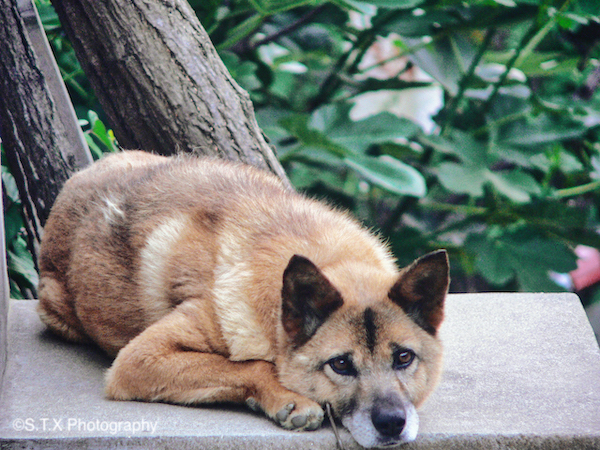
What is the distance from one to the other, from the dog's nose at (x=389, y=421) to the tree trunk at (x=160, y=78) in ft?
6.66

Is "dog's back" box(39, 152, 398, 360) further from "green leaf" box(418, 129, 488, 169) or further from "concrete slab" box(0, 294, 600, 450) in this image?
"green leaf" box(418, 129, 488, 169)

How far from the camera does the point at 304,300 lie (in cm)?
233

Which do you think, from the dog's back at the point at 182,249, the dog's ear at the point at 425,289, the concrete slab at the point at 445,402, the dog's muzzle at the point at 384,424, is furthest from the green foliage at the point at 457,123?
the dog's muzzle at the point at 384,424

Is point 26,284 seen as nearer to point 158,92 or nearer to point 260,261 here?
point 158,92

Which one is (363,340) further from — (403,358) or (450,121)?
(450,121)

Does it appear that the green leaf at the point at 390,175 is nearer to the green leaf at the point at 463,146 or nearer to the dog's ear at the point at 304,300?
the green leaf at the point at 463,146

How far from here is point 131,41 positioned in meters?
3.56

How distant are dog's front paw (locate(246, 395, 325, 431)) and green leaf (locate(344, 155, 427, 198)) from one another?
2.02m

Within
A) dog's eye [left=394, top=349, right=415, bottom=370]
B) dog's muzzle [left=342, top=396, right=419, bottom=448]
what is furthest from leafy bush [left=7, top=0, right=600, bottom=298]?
dog's muzzle [left=342, top=396, right=419, bottom=448]

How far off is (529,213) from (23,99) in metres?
3.82

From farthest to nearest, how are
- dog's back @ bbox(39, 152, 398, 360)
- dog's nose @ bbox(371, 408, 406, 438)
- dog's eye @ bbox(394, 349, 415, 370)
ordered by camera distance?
dog's back @ bbox(39, 152, 398, 360) → dog's eye @ bbox(394, 349, 415, 370) → dog's nose @ bbox(371, 408, 406, 438)

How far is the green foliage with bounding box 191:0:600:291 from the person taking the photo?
4508 millimetres

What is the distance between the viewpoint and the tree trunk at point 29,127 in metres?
3.53

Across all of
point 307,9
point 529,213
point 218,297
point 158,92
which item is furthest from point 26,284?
point 529,213
